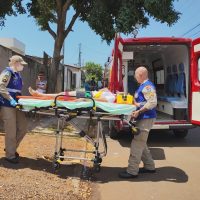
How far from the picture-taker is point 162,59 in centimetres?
1539

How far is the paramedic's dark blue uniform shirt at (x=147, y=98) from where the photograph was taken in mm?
8055

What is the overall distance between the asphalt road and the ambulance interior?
1183 mm

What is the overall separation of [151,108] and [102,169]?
1.65 m

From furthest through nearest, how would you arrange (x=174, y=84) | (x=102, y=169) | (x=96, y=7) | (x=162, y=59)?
(x=96, y=7) → (x=162, y=59) → (x=174, y=84) → (x=102, y=169)

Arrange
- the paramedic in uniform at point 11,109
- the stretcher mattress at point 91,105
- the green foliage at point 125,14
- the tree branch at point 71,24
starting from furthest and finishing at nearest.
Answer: the tree branch at point 71,24, the green foliage at point 125,14, the paramedic in uniform at point 11,109, the stretcher mattress at point 91,105

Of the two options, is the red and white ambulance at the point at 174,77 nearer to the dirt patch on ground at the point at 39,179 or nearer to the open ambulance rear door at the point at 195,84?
the open ambulance rear door at the point at 195,84

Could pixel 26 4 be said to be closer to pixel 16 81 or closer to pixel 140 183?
pixel 16 81

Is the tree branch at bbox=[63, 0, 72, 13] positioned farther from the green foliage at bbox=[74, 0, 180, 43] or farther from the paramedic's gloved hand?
the paramedic's gloved hand

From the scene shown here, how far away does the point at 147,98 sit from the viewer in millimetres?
8117

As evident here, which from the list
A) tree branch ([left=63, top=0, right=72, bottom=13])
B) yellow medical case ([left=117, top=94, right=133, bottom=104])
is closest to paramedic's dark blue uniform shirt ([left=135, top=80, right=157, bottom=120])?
yellow medical case ([left=117, top=94, right=133, bottom=104])

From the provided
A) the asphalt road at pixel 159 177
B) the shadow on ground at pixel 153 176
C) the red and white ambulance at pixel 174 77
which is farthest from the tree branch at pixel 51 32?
the shadow on ground at pixel 153 176

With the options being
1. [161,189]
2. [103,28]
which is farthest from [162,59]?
[161,189]

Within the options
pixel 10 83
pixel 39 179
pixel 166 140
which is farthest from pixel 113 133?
pixel 39 179

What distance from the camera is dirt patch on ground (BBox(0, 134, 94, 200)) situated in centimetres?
661
